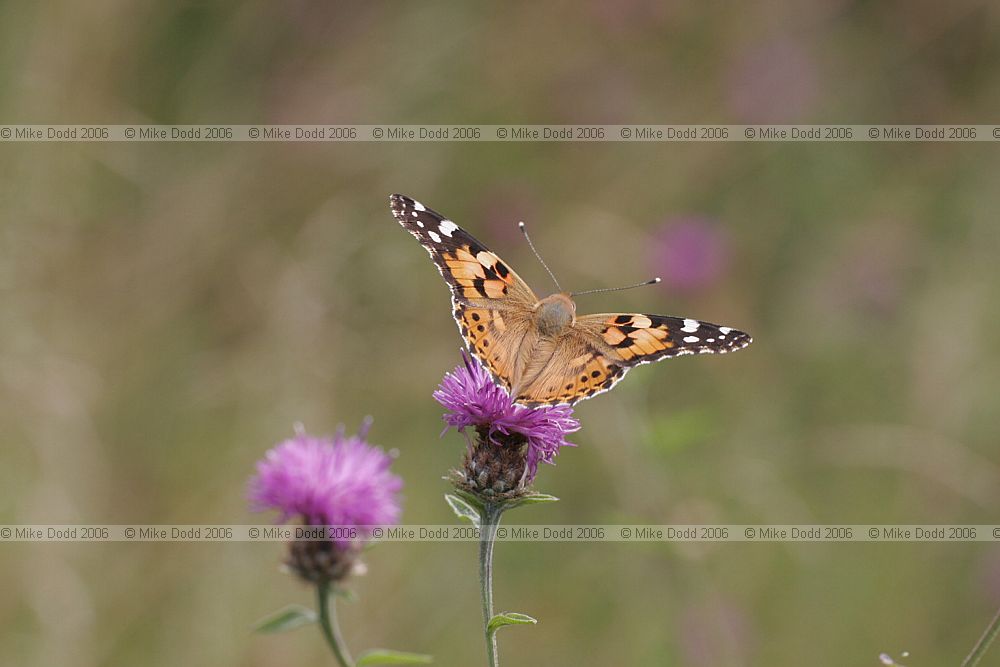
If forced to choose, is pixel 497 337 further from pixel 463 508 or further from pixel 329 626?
pixel 329 626

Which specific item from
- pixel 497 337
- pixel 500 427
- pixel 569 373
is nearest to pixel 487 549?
pixel 500 427

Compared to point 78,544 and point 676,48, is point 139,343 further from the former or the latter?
point 676,48

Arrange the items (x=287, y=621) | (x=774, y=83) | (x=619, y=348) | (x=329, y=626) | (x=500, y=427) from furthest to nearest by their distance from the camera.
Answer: (x=774, y=83) < (x=619, y=348) < (x=500, y=427) < (x=329, y=626) < (x=287, y=621)

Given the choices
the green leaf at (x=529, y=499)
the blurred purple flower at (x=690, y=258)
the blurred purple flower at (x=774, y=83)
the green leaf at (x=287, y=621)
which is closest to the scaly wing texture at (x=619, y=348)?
the green leaf at (x=529, y=499)

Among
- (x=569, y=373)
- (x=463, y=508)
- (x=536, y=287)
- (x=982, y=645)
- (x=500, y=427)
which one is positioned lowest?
(x=982, y=645)

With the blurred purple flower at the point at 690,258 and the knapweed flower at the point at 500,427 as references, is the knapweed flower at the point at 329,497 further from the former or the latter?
the blurred purple flower at the point at 690,258

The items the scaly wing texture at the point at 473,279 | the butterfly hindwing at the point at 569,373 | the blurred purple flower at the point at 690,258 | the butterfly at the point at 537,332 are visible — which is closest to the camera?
the butterfly hindwing at the point at 569,373
